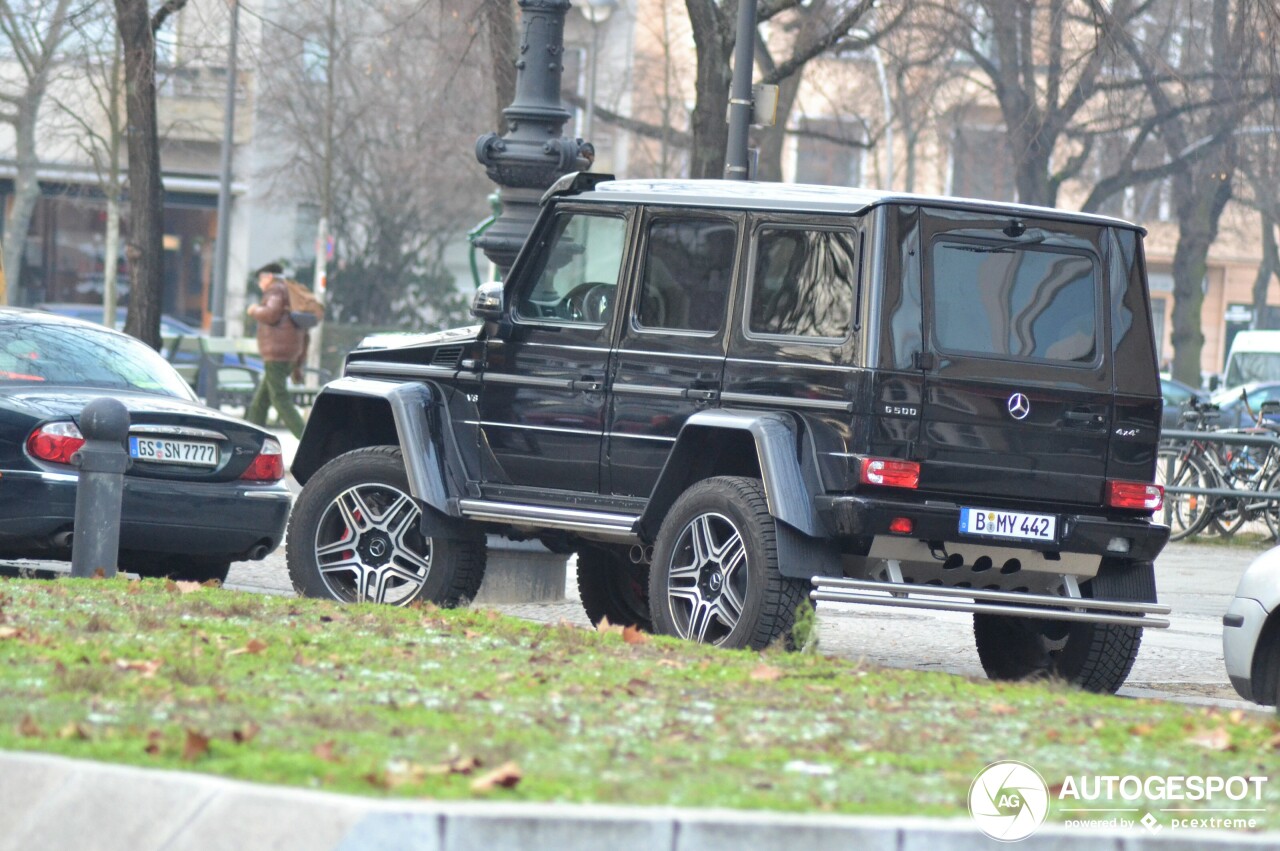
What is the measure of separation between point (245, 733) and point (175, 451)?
17.8 ft

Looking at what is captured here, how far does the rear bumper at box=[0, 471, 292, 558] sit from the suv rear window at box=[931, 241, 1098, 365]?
164 inches

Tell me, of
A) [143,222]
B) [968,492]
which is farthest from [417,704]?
[143,222]

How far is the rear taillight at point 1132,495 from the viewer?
322 inches

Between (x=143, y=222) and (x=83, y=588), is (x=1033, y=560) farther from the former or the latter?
(x=143, y=222)

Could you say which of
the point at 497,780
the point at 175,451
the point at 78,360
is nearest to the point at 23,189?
the point at 78,360

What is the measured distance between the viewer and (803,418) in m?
8.07

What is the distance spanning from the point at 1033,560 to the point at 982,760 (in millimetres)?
3134

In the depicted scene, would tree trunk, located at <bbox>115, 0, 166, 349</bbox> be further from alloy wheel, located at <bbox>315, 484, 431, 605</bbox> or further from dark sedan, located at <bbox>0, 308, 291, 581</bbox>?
alloy wheel, located at <bbox>315, 484, 431, 605</bbox>

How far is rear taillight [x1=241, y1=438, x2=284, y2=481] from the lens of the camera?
10648mm

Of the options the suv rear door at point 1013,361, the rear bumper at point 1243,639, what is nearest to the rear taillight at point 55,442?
the suv rear door at point 1013,361

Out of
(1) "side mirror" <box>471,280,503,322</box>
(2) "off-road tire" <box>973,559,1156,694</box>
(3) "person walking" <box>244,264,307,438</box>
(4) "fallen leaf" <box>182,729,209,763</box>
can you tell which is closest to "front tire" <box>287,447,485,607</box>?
(1) "side mirror" <box>471,280,503,322</box>

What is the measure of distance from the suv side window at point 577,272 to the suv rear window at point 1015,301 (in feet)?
5.29

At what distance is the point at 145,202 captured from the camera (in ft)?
64.7

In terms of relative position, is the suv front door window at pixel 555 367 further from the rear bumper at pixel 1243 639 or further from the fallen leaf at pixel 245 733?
the fallen leaf at pixel 245 733
